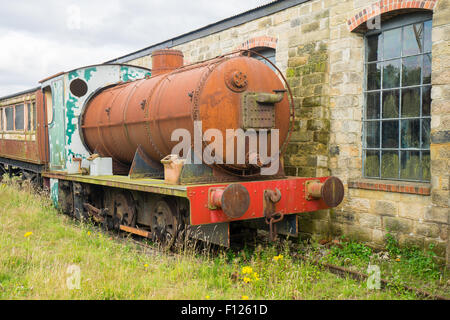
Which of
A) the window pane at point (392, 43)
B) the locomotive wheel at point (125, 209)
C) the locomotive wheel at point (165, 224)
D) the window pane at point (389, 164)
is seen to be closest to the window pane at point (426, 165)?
the window pane at point (389, 164)

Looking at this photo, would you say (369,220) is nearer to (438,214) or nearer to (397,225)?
(397,225)

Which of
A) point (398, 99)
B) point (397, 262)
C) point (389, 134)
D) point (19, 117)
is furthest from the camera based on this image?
point (19, 117)

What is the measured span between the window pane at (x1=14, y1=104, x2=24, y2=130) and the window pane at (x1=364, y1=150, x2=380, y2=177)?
347 inches

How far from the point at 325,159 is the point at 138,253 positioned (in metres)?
3.25

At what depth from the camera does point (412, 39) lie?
5.86 m

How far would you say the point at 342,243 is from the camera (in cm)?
628

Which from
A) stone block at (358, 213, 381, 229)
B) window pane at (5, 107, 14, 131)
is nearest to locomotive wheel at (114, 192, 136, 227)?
stone block at (358, 213, 381, 229)

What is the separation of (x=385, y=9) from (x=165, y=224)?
4.36m

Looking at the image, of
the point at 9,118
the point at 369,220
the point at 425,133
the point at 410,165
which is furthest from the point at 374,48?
the point at 9,118

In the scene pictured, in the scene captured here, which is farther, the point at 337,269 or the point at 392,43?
the point at 392,43

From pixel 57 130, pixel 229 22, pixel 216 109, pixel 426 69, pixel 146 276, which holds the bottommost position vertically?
pixel 146 276

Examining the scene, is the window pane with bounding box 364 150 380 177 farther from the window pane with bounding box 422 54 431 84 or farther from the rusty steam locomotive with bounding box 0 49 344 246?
the window pane with bounding box 422 54 431 84

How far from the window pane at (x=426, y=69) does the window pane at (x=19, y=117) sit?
9.54 m

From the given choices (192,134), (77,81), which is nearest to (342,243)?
(192,134)
